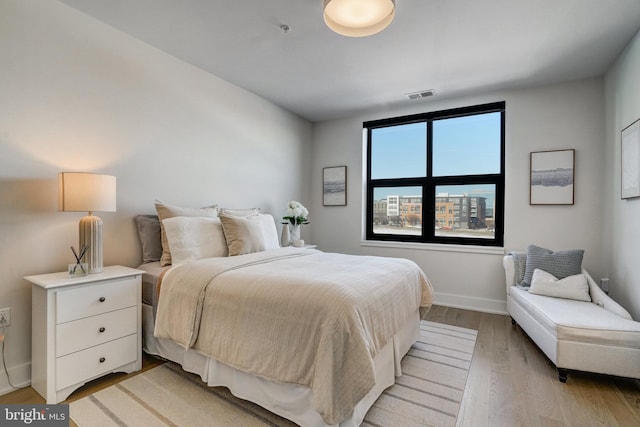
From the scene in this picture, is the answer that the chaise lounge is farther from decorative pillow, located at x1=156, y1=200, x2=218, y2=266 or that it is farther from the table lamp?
the table lamp

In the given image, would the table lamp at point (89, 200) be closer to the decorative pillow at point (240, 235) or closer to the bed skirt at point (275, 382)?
the bed skirt at point (275, 382)

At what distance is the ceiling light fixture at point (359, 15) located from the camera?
1.84 m

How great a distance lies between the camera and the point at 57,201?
212cm

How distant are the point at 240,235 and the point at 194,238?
0.37m

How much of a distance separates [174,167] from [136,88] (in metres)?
0.72

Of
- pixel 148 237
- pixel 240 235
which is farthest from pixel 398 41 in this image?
pixel 148 237

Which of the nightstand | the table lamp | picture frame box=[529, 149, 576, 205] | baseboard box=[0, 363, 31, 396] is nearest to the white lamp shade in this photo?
the table lamp

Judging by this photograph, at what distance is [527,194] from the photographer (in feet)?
11.1

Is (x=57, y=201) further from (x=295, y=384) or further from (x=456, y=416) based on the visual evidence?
(x=456, y=416)

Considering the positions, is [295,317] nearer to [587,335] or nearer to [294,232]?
[587,335]

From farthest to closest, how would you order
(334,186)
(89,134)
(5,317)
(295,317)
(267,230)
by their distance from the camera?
(334,186)
(267,230)
(89,134)
(5,317)
(295,317)

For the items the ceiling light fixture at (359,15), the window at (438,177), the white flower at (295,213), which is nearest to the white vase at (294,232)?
the white flower at (295,213)

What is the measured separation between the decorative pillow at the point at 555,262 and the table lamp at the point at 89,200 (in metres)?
3.62

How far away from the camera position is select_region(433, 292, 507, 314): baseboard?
3502mm
